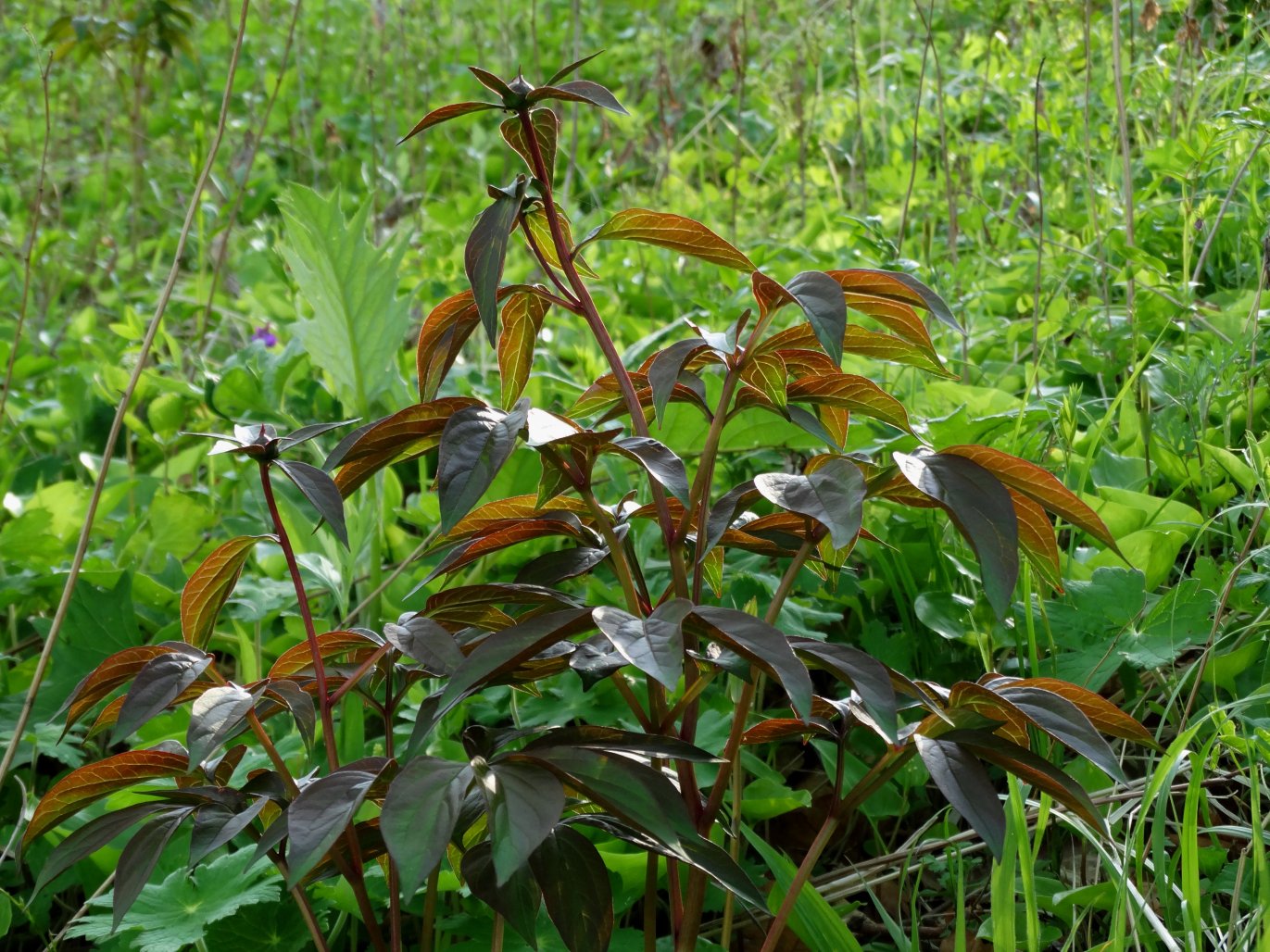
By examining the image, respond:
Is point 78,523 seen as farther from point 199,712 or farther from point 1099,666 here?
point 1099,666

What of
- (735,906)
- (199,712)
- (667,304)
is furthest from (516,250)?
(199,712)

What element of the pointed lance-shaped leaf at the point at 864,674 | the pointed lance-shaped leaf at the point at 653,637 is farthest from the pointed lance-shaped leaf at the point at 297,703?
the pointed lance-shaped leaf at the point at 864,674

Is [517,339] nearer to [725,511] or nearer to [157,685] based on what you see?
[725,511]

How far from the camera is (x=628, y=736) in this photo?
743 millimetres

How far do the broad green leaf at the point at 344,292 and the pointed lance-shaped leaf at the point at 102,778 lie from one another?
0.91m

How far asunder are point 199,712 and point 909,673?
86 cm

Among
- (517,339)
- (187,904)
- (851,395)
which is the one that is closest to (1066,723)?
(851,395)

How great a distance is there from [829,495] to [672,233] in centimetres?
23

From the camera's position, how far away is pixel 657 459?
28.7 inches

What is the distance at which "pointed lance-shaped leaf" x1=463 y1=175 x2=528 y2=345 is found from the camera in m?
0.71

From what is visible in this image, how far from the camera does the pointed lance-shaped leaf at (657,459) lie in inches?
27.9

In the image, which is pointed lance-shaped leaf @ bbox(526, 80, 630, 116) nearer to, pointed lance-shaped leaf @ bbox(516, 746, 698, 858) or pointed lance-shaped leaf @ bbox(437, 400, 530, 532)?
pointed lance-shaped leaf @ bbox(437, 400, 530, 532)

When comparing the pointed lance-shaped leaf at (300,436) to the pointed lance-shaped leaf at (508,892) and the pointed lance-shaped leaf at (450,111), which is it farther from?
the pointed lance-shaped leaf at (508,892)

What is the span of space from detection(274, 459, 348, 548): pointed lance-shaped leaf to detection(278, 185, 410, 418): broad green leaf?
2.99ft
